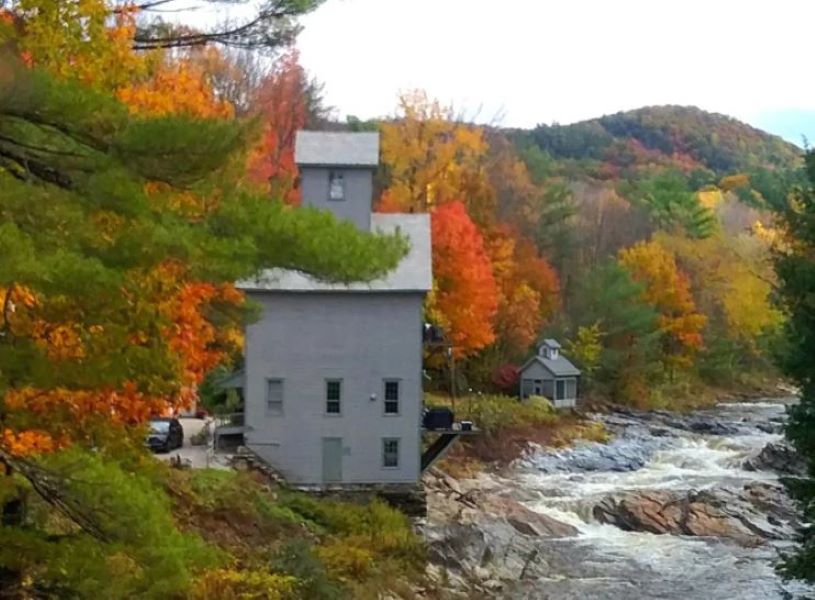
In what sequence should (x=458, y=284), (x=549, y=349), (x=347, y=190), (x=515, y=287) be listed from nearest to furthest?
(x=347, y=190)
(x=458, y=284)
(x=515, y=287)
(x=549, y=349)

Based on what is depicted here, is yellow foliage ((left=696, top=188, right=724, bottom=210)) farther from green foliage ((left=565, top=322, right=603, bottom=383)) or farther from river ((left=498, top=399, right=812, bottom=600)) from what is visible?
river ((left=498, top=399, right=812, bottom=600))

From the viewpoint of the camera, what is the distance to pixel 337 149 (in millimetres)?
25109

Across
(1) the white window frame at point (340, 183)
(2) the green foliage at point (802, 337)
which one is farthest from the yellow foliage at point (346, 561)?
(1) the white window frame at point (340, 183)

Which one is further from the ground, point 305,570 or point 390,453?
point 390,453

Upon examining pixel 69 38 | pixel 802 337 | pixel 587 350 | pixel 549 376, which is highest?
pixel 69 38

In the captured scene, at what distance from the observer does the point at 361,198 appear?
24.7 m

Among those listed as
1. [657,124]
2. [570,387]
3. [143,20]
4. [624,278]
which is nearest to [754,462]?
[570,387]

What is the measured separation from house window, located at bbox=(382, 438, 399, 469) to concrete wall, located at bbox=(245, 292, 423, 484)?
103 mm

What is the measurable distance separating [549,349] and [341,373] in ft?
69.6

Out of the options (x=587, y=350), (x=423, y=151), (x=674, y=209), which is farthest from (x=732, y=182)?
(x=423, y=151)

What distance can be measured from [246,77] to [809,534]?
2897 cm

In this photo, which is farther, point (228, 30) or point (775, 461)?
point (775, 461)

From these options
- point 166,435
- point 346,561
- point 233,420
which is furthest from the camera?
point 233,420

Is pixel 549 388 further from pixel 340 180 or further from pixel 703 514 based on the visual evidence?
pixel 340 180
